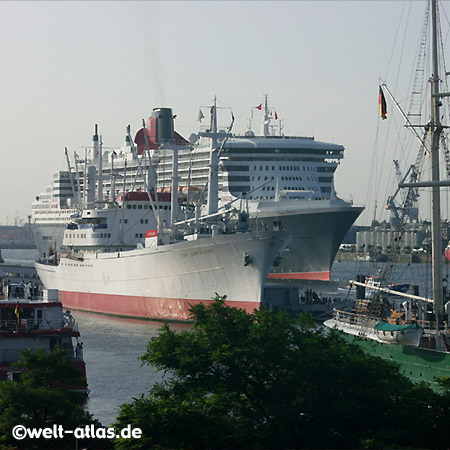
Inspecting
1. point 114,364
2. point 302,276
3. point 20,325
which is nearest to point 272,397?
point 20,325

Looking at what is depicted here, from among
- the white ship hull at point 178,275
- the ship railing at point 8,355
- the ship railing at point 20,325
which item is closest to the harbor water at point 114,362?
the white ship hull at point 178,275

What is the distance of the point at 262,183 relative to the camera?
10512cm

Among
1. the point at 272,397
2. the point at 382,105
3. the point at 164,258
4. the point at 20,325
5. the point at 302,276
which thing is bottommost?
the point at 302,276

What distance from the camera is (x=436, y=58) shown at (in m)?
37.9

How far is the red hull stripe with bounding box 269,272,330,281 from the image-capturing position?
9062cm

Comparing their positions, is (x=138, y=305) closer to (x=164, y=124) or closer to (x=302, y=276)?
(x=302, y=276)

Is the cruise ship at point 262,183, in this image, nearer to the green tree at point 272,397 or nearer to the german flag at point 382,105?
the german flag at point 382,105

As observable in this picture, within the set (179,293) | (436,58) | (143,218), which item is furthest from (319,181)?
(436,58)

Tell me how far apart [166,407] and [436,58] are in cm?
2037

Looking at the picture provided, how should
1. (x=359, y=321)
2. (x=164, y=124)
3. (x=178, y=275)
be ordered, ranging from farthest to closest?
(x=164, y=124)
(x=178, y=275)
(x=359, y=321)

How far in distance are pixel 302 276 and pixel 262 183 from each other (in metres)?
16.0

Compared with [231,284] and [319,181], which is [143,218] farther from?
[319,181]

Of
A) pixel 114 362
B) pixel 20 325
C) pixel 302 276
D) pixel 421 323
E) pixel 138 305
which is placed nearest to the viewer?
pixel 421 323

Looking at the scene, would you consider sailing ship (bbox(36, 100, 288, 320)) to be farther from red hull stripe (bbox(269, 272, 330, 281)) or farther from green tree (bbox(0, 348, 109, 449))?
green tree (bbox(0, 348, 109, 449))
